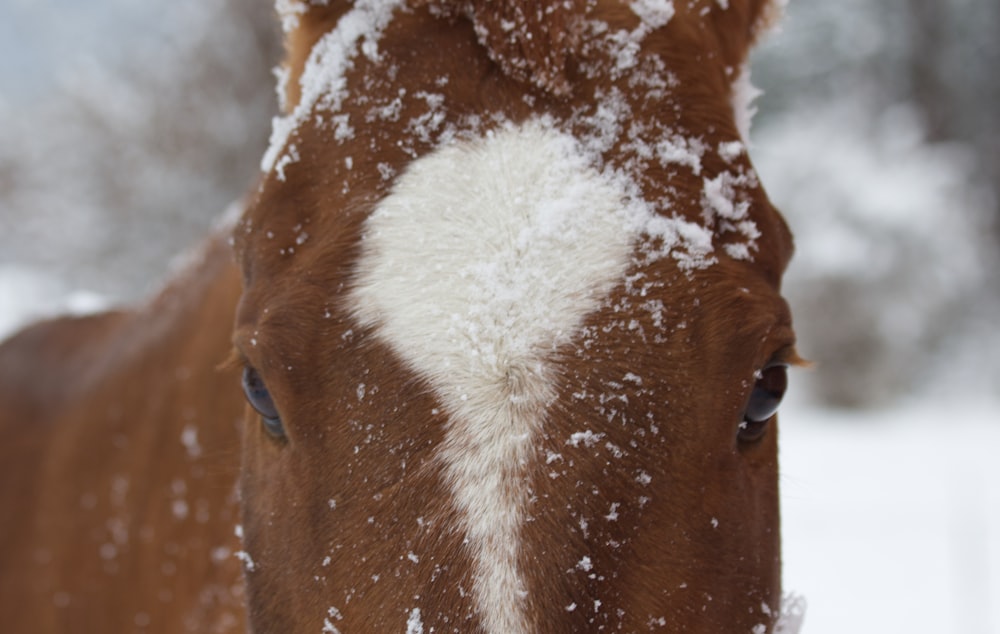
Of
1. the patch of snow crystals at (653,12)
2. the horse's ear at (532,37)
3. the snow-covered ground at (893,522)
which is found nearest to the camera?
the horse's ear at (532,37)

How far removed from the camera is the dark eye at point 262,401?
151 centimetres

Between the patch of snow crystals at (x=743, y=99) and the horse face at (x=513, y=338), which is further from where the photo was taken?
the patch of snow crystals at (x=743, y=99)

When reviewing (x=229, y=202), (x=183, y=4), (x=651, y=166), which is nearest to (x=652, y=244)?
(x=651, y=166)

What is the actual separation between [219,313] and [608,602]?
1.69 m

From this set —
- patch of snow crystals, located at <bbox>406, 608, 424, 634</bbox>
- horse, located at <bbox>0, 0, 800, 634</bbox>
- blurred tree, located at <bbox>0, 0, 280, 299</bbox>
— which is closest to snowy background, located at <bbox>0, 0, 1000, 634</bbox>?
blurred tree, located at <bbox>0, 0, 280, 299</bbox>

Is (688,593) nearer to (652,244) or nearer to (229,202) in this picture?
(652,244)

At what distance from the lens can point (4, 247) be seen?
1517cm

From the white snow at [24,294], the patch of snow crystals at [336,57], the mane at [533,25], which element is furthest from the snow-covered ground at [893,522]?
the white snow at [24,294]

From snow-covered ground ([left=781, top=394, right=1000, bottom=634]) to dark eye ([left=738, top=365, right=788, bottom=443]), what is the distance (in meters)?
3.64

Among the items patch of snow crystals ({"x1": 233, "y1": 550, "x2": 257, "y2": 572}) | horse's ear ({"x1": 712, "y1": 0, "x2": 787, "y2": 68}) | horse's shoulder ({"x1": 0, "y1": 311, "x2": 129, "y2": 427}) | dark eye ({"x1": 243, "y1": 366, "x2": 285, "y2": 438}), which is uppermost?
horse's ear ({"x1": 712, "y1": 0, "x2": 787, "y2": 68})

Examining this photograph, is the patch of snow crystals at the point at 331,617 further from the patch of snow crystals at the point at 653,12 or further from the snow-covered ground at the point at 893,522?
the snow-covered ground at the point at 893,522

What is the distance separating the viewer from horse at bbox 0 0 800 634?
3.98 ft

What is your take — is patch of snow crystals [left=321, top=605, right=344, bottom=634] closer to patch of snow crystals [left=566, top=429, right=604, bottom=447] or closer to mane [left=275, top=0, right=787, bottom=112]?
patch of snow crystals [left=566, top=429, right=604, bottom=447]

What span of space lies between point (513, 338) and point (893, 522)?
8386 millimetres
